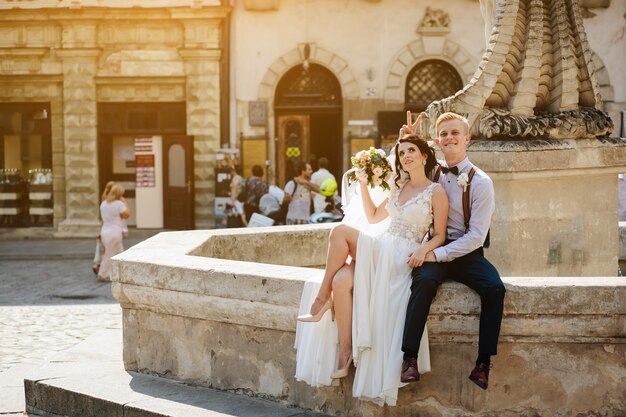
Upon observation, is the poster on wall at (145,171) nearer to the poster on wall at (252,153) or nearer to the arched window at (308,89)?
the poster on wall at (252,153)

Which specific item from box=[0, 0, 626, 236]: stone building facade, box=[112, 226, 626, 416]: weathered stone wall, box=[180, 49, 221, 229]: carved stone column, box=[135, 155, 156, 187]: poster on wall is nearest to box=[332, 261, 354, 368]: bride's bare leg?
box=[112, 226, 626, 416]: weathered stone wall

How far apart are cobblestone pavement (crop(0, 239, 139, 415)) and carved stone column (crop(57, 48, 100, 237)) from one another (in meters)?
2.26

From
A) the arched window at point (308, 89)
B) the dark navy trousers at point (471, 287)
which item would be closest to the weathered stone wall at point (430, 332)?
the dark navy trousers at point (471, 287)

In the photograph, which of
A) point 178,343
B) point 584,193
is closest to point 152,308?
point 178,343

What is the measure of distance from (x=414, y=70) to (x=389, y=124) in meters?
1.37

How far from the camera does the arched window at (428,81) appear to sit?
23297 mm

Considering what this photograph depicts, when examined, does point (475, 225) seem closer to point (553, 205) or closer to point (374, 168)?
point (374, 168)

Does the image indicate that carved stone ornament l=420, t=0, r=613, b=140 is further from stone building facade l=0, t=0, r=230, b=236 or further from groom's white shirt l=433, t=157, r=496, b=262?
stone building facade l=0, t=0, r=230, b=236

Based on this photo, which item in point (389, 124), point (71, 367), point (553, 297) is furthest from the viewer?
point (389, 124)

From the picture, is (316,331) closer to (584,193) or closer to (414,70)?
(584,193)

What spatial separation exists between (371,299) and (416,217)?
55cm

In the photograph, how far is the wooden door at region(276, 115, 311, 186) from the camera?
23422 millimetres

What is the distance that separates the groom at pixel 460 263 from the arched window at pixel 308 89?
56.7 feet

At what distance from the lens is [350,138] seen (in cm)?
2297
